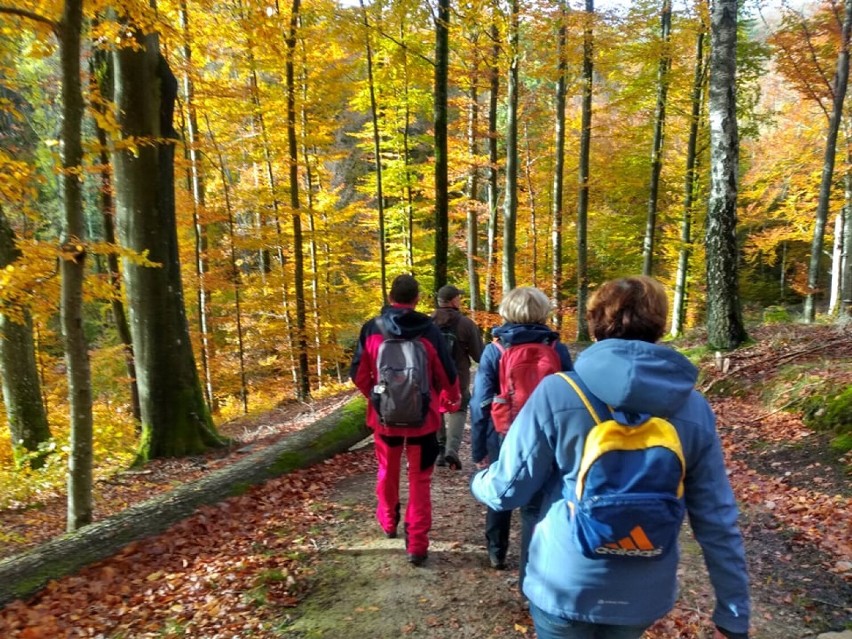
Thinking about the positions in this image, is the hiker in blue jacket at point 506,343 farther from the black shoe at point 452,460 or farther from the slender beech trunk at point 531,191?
the slender beech trunk at point 531,191

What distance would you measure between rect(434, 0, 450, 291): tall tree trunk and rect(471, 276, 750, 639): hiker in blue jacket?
7.04 m

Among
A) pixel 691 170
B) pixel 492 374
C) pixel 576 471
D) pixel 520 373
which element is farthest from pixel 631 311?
pixel 691 170

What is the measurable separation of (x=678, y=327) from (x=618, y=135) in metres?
6.67

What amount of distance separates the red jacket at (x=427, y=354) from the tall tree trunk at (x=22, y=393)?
839 cm

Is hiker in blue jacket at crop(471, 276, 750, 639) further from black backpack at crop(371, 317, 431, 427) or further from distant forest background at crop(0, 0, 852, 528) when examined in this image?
distant forest background at crop(0, 0, 852, 528)

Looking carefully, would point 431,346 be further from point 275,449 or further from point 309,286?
point 309,286

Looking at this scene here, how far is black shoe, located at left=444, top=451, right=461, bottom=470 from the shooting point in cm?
623

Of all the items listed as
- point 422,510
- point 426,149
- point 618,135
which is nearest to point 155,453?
point 422,510

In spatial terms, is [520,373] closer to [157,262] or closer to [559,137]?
[157,262]

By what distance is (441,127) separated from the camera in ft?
28.1

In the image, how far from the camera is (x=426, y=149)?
29.6 m

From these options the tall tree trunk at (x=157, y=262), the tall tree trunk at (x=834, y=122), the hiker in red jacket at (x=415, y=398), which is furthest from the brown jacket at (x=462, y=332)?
the tall tree trunk at (x=834, y=122)

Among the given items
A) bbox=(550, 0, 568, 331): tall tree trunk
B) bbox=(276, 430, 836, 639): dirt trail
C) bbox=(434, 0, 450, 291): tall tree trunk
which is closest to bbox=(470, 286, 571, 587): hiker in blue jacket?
bbox=(276, 430, 836, 639): dirt trail

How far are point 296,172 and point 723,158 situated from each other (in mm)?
9756
